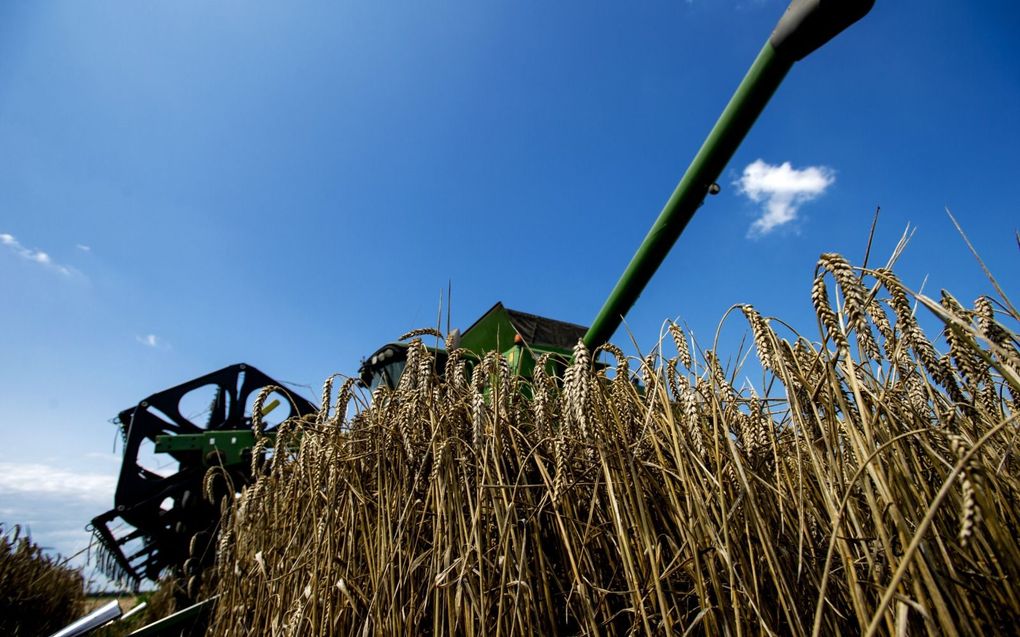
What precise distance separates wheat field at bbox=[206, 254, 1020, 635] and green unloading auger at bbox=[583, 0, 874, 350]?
83 cm

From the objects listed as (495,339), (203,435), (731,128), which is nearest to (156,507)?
(203,435)

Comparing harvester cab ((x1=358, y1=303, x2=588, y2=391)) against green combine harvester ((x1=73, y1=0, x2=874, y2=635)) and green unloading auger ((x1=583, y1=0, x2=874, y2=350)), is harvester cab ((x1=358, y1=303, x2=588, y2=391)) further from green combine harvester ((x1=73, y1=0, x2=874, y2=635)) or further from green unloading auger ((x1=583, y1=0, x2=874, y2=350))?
green unloading auger ((x1=583, y1=0, x2=874, y2=350))

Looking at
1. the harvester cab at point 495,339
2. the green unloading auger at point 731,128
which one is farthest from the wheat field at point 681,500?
the harvester cab at point 495,339

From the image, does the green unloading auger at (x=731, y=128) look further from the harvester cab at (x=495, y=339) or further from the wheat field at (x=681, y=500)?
the harvester cab at (x=495, y=339)

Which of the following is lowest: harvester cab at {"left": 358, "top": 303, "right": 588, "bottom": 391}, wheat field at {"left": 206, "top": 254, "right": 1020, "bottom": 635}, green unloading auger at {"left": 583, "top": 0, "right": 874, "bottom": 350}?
wheat field at {"left": 206, "top": 254, "right": 1020, "bottom": 635}

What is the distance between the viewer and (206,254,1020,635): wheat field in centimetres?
84

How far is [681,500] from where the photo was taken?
134cm

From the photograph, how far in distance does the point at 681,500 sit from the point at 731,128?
61.6 inches

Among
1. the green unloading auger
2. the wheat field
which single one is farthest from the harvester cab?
the wheat field

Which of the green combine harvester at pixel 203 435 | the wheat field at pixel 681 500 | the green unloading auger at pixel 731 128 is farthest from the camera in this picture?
the green combine harvester at pixel 203 435

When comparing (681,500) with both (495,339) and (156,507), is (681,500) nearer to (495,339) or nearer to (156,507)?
(495,339)

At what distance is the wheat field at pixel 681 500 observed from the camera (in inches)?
33.0

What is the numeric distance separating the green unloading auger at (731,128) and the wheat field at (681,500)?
2.71ft

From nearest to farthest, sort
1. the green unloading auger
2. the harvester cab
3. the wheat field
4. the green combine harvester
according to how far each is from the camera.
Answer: the wheat field
the green unloading auger
the green combine harvester
the harvester cab
